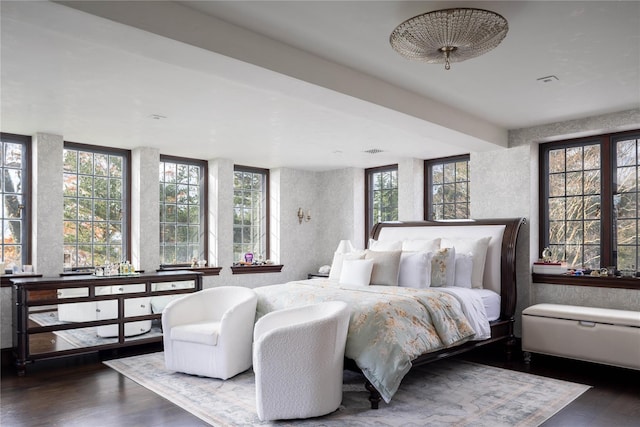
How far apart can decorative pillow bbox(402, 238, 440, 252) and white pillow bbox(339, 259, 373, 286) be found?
0.73 metres

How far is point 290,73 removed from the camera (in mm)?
3232

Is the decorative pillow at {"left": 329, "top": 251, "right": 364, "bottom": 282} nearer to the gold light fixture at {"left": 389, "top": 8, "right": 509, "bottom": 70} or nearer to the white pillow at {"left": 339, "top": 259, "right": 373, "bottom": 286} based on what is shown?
the white pillow at {"left": 339, "top": 259, "right": 373, "bottom": 286}

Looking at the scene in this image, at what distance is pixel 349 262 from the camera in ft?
16.7

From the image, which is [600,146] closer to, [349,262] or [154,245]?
[349,262]

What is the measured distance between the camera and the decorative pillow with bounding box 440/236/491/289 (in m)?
5.21

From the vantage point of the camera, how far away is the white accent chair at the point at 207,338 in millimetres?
4066

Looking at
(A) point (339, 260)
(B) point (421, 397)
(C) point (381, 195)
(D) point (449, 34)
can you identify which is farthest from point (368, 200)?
(D) point (449, 34)

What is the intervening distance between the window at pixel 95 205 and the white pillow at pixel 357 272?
3.20 m

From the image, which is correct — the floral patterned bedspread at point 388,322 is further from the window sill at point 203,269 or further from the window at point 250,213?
the window at point 250,213

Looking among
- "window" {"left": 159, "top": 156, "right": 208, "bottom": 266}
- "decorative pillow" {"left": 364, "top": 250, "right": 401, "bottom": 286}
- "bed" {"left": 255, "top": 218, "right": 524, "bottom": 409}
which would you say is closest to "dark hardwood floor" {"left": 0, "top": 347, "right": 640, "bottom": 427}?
"bed" {"left": 255, "top": 218, "right": 524, "bottom": 409}

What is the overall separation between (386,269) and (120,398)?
2666 mm

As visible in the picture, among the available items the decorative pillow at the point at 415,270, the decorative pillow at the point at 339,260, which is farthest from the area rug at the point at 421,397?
the decorative pillow at the point at 339,260

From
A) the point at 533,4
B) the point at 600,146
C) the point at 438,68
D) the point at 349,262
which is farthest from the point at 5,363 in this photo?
the point at 600,146

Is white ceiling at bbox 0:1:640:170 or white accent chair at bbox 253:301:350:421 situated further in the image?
white accent chair at bbox 253:301:350:421
